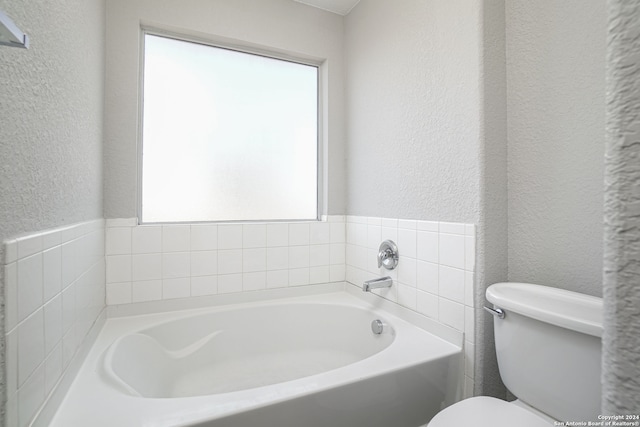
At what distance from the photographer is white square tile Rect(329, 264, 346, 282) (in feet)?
7.25

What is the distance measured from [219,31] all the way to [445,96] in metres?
1.46

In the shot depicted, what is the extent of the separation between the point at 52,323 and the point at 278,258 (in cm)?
128

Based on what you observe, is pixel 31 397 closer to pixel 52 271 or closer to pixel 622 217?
pixel 52 271

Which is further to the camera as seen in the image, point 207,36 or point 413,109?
point 207,36

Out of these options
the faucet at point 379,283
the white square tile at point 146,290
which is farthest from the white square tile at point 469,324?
the white square tile at point 146,290

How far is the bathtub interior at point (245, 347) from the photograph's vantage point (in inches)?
60.6

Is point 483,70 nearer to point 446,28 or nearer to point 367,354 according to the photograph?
point 446,28

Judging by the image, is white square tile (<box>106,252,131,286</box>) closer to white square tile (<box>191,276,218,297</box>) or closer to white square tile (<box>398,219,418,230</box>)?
white square tile (<box>191,276,218,297</box>)

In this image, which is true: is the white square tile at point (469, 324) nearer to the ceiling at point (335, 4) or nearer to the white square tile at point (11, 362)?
the white square tile at point (11, 362)

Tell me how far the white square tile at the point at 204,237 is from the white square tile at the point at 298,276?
0.56 meters

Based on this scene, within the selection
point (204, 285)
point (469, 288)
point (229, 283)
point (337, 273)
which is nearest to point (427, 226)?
point (469, 288)

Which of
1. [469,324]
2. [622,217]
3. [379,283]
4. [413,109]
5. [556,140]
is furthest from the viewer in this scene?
[379,283]

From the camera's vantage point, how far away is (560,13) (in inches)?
45.5

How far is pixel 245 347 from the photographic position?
185 centimetres
